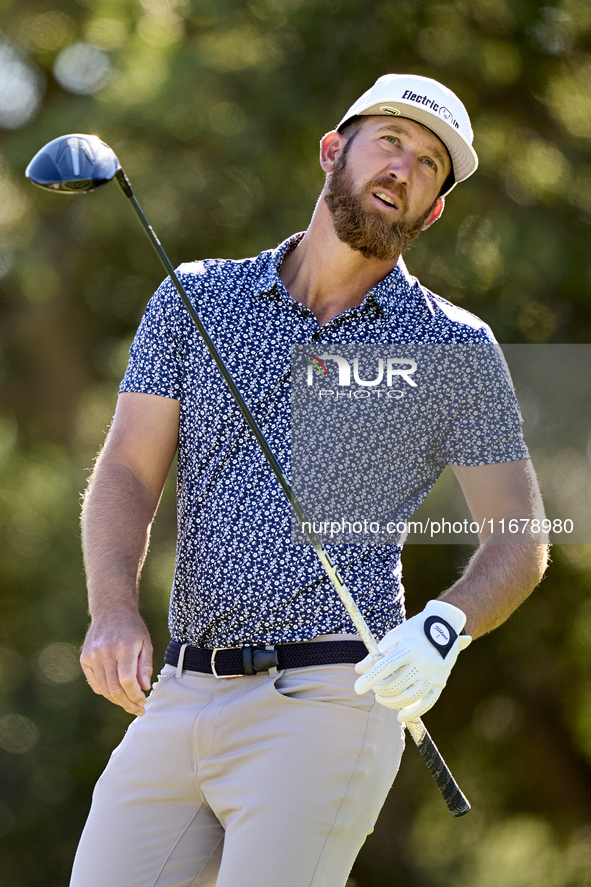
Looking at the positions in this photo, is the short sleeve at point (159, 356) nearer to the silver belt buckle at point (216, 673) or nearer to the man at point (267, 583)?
the man at point (267, 583)

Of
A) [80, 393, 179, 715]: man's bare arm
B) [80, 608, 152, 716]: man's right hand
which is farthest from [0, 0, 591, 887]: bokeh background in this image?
[80, 608, 152, 716]: man's right hand

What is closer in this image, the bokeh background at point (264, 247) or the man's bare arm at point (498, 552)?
the man's bare arm at point (498, 552)

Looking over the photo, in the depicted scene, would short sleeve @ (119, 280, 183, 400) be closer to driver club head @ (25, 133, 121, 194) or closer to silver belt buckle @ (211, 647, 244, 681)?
driver club head @ (25, 133, 121, 194)

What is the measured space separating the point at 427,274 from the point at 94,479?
9.60 ft

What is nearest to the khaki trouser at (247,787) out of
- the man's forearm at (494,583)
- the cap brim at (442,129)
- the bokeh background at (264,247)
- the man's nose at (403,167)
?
the man's forearm at (494,583)

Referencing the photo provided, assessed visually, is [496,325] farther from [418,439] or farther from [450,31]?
[418,439]

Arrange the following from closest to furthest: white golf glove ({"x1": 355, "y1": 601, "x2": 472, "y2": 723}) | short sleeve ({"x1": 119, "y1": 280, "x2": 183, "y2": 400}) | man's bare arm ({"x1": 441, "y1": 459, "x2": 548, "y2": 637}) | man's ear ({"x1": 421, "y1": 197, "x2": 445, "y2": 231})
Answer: white golf glove ({"x1": 355, "y1": 601, "x2": 472, "y2": 723}) → man's bare arm ({"x1": 441, "y1": 459, "x2": 548, "y2": 637}) → short sleeve ({"x1": 119, "y1": 280, "x2": 183, "y2": 400}) → man's ear ({"x1": 421, "y1": 197, "x2": 445, "y2": 231})

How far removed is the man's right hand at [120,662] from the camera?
5.79ft

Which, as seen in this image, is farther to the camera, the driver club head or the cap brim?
the cap brim

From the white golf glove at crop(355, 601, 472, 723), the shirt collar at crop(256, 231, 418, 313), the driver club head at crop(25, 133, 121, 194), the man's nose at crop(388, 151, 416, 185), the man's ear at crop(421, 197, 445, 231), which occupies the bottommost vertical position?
the white golf glove at crop(355, 601, 472, 723)

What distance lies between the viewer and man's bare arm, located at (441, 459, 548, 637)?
202 cm

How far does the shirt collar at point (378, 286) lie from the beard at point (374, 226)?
53mm

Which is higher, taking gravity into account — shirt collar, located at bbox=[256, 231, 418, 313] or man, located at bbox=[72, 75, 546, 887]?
shirt collar, located at bbox=[256, 231, 418, 313]

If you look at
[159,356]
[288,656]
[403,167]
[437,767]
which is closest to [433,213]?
[403,167]
